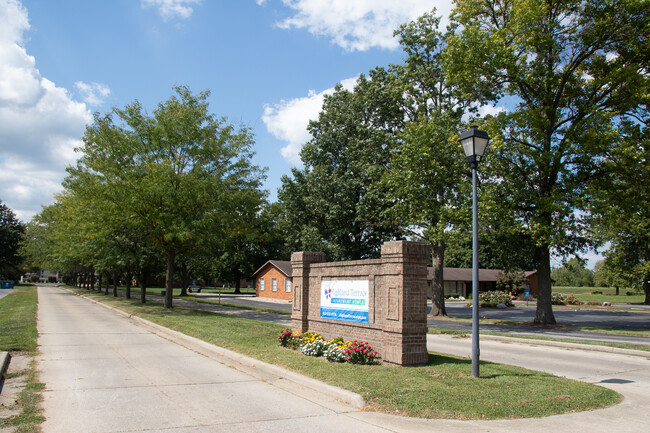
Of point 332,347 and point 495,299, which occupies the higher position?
point 332,347

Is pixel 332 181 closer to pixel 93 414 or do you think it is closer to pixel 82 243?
pixel 82 243

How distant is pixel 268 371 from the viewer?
31.9 feet

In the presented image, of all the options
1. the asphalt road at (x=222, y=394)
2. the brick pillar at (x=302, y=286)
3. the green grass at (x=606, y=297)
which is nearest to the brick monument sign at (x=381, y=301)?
the brick pillar at (x=302, y=286)

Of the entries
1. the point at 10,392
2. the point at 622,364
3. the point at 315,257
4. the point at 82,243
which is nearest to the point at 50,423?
the point at 10,392

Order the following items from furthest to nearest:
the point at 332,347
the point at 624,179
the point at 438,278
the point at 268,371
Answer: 1. the point at 438,278
2. the point at 624,179
3. the point at 332,347
4. the point at 268,371

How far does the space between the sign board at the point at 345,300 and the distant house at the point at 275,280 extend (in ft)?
122

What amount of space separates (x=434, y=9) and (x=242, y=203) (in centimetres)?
1609

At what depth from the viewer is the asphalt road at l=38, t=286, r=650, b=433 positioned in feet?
20.0

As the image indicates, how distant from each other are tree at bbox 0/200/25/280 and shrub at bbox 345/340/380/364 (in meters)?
81.2

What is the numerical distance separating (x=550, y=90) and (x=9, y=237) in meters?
84.2

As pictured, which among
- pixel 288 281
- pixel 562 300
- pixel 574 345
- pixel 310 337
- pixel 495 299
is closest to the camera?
pixel 310 337

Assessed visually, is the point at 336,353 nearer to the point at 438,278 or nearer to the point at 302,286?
the point at 302,286

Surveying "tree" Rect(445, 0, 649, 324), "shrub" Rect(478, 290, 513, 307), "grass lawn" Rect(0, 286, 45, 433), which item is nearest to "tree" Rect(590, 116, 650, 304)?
"tree" Rect(445, 0, 649, 324)

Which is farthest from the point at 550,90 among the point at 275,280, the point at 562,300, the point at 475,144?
the point at 275,280
